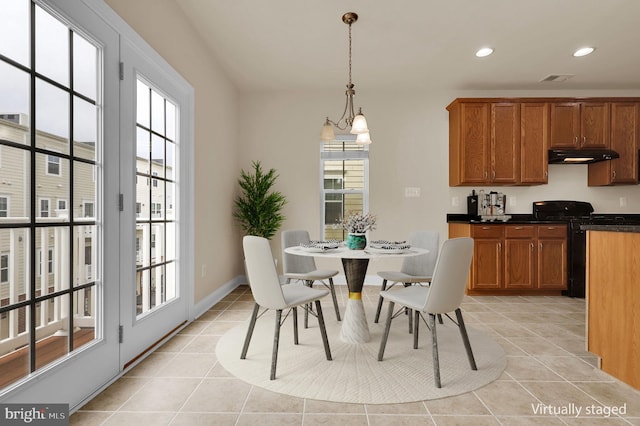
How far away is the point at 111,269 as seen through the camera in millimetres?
1952

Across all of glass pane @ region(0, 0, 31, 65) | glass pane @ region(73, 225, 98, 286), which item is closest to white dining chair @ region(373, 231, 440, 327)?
glass pane @ region(73, 225, 98, 286)

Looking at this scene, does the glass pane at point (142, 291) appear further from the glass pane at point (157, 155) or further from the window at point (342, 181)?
the window at point (342, 181)

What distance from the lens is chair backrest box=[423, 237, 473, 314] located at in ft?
6.17

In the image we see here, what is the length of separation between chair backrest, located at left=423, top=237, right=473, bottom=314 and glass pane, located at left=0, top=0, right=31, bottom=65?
2.20 metres

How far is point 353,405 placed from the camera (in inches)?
67.4

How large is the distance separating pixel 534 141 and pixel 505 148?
38 cm

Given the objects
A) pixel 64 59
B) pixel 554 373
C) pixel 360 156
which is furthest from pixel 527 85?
pixel 64 59

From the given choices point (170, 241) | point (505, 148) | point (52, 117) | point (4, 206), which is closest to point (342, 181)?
point (505, 148)

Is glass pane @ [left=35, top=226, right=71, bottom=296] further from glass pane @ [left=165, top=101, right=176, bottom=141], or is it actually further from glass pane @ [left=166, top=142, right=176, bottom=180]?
glass pane @ [left=165, top=101, right=176, bottom=141]

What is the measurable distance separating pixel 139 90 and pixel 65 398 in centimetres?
196

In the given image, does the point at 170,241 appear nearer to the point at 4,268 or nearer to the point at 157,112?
the point at 157,112

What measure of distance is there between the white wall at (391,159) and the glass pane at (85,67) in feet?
9.53

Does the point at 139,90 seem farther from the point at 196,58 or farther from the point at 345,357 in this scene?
the point at 345,357

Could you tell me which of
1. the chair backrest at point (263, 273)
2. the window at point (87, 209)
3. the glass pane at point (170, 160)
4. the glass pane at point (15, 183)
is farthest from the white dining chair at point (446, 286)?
the glass pane at point (170, 160)
